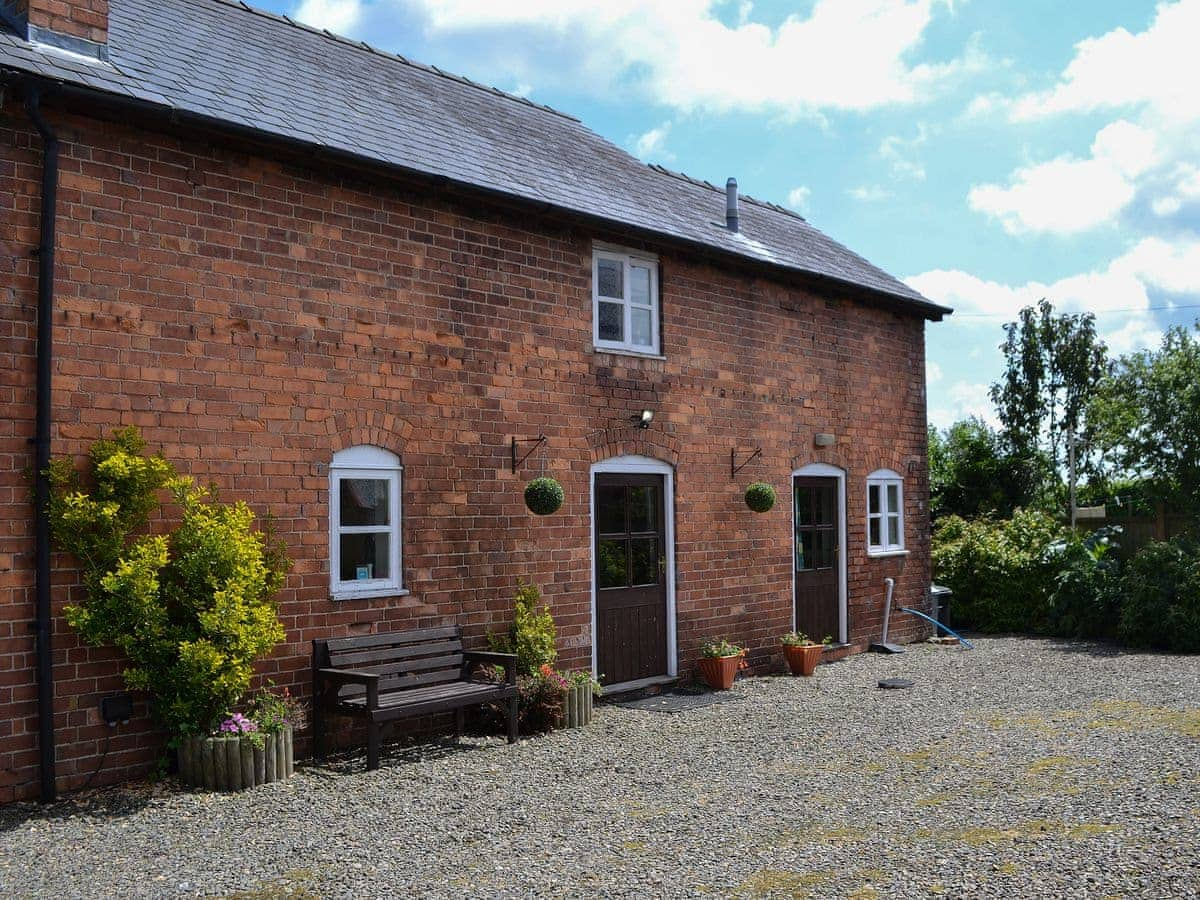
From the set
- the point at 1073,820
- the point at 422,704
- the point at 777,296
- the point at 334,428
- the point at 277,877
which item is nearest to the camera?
the point at 277,877

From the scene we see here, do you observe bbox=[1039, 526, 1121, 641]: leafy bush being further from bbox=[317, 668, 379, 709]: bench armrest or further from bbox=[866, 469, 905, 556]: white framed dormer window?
bbox=[317, 668, 379, 709]: bench armrest

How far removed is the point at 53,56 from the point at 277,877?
5.65 metres

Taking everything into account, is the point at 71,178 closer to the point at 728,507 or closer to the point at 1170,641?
the point at 728,507

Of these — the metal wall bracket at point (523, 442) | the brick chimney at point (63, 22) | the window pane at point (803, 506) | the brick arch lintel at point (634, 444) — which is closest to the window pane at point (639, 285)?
the brick arch lintel at point (634, 444)

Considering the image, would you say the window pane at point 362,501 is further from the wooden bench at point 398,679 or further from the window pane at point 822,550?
the window pane at point 822,550

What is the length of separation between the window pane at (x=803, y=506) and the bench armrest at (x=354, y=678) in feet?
21.2

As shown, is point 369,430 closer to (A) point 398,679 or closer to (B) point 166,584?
(A) point 398,679

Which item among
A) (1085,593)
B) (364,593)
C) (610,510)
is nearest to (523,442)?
(610,510)

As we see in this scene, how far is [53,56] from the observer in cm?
735

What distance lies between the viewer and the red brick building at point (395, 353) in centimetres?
695

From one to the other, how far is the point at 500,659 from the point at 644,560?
2670 mm

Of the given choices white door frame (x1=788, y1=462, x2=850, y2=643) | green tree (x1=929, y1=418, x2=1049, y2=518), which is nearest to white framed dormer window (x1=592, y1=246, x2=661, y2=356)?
white door frame (x1=788, y1=462, x2=850, y2=643)

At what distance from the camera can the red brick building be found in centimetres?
695

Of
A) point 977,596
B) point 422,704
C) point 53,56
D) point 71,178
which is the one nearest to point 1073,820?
point 422,704
